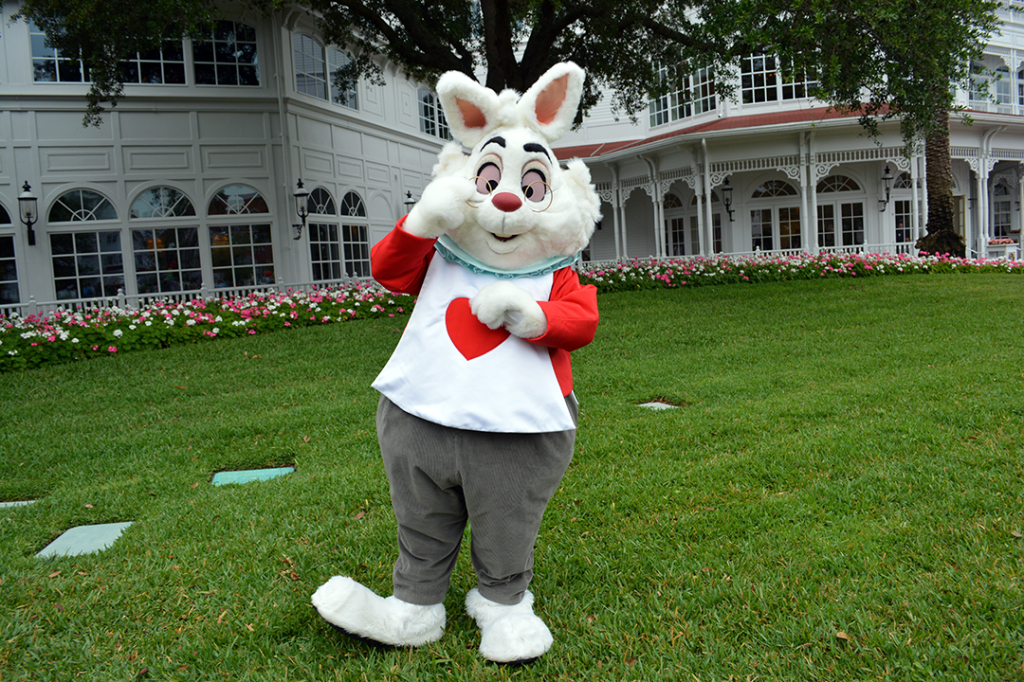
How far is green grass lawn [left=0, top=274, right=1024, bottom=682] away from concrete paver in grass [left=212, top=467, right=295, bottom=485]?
9 cm

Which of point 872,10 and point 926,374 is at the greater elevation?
point 872,10

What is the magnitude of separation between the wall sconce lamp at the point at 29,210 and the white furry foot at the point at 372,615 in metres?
13.4

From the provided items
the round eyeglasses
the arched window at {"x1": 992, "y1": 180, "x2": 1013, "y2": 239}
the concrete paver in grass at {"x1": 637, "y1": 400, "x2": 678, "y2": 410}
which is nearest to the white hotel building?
the arched window at {"x1": 992, "y1": 180, "x2": 1013, "y2": 239}

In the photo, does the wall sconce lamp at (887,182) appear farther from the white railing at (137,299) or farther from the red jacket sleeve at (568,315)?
the red jacket sleeve at (568,315)

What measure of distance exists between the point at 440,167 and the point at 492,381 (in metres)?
0.75

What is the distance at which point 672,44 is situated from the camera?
11.8 metres

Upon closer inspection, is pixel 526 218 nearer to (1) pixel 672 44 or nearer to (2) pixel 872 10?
(2) pixel 872 10

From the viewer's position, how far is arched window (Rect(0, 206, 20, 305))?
13070mm

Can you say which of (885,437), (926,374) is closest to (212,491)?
(885,437)

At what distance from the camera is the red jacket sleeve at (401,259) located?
2.07 meters

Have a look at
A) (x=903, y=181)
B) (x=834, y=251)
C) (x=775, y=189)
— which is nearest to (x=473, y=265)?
(x=834, y=251)

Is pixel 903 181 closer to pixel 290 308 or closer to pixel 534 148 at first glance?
pixel 290 308

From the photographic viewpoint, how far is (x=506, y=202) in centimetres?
203

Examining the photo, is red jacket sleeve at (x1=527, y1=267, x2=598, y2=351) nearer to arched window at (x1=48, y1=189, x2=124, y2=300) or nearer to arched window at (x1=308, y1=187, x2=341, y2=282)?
arched window at (x1=308, y1=187, x2=341, y2=282)
